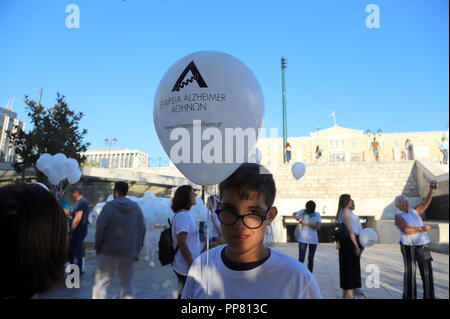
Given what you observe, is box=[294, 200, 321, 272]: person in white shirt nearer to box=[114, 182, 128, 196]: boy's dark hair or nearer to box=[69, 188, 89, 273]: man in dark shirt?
box=[114, 182, 128, 196]: boy's dark hair

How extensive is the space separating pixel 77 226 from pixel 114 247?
82.2 inches

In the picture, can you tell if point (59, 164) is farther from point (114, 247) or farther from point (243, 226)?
→ point (243, 226)

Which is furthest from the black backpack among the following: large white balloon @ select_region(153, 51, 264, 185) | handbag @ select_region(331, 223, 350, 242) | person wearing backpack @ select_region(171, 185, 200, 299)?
handbag @ select_region(331, 223, 350, 242)

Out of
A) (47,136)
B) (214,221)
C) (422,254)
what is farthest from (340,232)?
(47,136)

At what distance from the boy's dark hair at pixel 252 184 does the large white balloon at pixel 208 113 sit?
48 centimetres

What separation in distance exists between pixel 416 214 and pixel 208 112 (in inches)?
145

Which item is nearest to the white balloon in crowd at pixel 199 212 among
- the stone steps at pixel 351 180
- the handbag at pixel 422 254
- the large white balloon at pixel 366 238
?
the large white balloon at pixel 366 238

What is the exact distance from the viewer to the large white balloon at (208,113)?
6.42 feet

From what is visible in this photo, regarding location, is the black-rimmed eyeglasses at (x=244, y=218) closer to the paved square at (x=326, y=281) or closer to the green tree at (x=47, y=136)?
the paved square at (x=326, y=281)

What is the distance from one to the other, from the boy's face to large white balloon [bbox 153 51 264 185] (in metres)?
0.58

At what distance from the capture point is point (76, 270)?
478 centimetres
